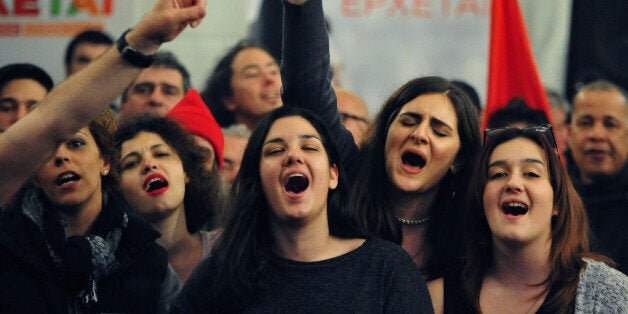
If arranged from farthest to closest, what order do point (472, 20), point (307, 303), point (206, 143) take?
point (472, 20) → point (206, 143) → point (307, 303)

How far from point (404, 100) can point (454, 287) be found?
2.45 ft

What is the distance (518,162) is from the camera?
3773 millimetres

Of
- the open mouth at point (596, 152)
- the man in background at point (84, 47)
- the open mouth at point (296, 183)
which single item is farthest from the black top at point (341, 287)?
the man in background at point (84, 47)

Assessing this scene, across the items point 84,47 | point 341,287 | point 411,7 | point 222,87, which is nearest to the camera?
point 341,287

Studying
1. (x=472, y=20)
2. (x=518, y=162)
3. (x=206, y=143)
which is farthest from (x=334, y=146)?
(x=472, y=20)

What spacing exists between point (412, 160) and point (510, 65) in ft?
5.61

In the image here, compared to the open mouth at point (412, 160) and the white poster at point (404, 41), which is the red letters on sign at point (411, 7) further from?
the open mouth at point (412, 160)

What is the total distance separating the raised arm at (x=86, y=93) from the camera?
272 cm

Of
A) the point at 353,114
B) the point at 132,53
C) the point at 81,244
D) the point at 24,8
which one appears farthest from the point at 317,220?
the point at 24,8

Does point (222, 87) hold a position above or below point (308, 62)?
below

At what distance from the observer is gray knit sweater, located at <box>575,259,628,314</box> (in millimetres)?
3518

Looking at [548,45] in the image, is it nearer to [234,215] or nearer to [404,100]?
[404,100]

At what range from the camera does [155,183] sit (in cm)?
440

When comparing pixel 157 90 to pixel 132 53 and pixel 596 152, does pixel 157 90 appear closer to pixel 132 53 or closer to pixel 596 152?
pixel 596 152
